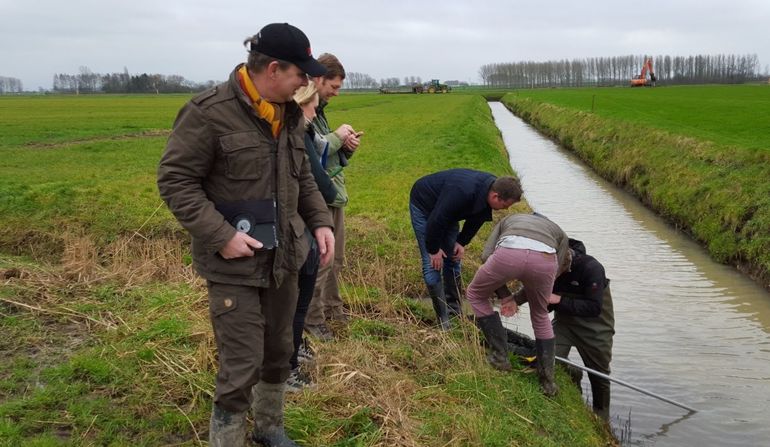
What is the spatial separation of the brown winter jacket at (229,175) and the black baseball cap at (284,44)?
0.21m

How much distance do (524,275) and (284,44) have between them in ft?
8.84

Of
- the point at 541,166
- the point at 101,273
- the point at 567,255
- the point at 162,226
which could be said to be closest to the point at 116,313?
the point at 101,273

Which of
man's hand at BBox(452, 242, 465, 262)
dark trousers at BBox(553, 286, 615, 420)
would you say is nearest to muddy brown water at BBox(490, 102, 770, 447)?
dark trousers at BBox(553, 286, 615, 420)

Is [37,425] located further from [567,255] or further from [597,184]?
[597,184]

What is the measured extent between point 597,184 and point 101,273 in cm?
1574

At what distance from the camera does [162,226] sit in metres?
9.45

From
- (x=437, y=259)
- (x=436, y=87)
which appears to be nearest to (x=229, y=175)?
(x=437, y=259)

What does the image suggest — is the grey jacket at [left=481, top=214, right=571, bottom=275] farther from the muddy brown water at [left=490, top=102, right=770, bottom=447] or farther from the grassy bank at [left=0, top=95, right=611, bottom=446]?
the muddy brown water at [left=490, top=102, right=770, bottom=447]

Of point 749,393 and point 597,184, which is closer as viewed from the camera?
point 749,393

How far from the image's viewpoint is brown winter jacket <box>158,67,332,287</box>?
2.81 meters

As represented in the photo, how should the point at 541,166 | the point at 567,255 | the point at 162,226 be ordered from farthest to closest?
the point at 541,166 < the point at 162,226 < the point at 567,255

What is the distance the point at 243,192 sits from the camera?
9.72 ft

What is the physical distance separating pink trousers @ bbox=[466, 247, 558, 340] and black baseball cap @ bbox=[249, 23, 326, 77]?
241 cm

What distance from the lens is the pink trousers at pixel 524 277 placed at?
4723 mm
